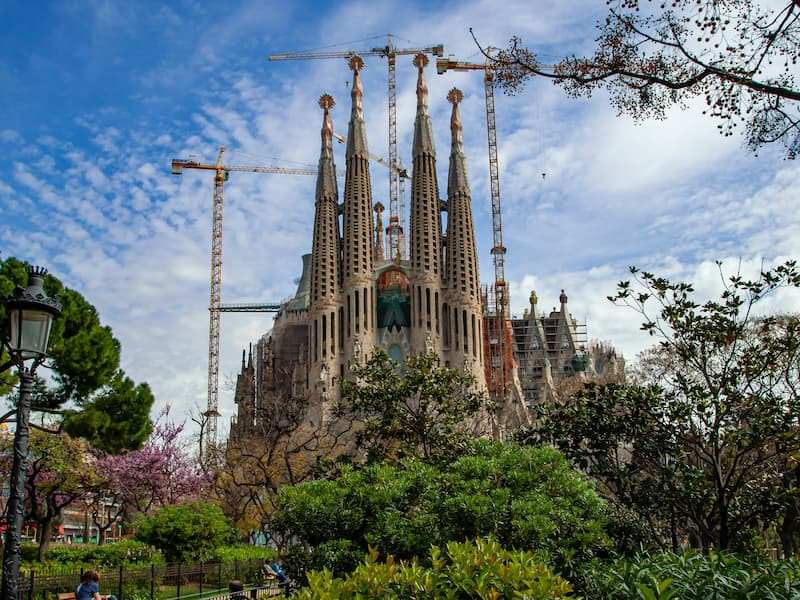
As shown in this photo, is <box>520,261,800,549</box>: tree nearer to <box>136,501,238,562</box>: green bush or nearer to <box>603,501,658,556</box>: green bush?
<box>603,501,658,556</box>: green bush

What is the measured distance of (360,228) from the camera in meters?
64.0

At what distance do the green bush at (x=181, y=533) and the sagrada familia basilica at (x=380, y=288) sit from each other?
38876mm

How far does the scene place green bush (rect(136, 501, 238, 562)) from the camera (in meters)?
18.9

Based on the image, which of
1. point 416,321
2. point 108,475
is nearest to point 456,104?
point 416,321

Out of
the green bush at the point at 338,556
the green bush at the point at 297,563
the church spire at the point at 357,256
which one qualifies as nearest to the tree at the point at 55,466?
the green bush at the point at 297,563

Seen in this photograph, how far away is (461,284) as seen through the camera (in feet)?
209

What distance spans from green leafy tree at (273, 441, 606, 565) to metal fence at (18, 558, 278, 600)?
3.39m

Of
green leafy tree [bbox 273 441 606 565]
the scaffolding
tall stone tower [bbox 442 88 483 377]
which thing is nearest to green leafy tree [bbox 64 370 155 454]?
green leafy tree [bbox 273 441 606 565]

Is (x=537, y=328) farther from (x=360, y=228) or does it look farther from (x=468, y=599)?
(x=468, y=599)

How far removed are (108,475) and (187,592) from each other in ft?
37.6

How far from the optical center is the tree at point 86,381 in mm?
16141

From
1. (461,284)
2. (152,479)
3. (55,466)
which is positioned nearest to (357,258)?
(461,284)

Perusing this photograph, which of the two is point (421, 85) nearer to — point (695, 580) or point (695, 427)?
point (695, 427)

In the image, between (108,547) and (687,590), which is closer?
(687,590)
